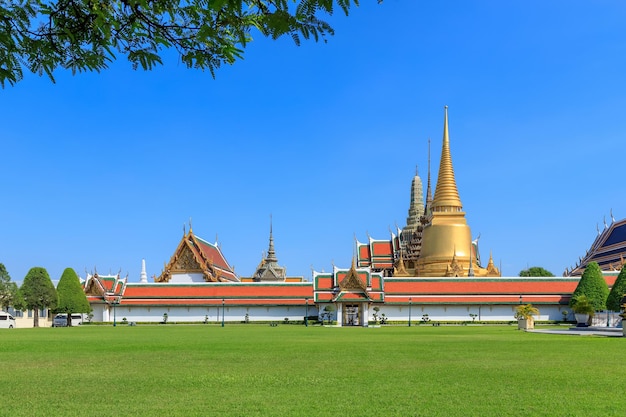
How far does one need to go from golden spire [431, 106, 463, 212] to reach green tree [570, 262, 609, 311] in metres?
21.9

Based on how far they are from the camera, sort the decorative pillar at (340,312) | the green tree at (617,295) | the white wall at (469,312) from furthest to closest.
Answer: the white wall at (469,312)
the decorative pillar at (340,312)
the green tree at (617,295)

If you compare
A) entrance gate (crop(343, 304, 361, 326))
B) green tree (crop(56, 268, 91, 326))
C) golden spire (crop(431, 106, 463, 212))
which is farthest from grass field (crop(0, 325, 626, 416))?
golden spire (crop(431, 106, 463, 212))

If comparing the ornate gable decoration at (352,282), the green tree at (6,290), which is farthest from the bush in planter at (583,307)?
the green tree at (6,290)

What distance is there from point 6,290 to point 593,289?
50.4 m

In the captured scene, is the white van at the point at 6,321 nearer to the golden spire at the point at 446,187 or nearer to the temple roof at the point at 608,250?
the golden spire at the point at 446,187

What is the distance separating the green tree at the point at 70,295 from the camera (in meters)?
50.6

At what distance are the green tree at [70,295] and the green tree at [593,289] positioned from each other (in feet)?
133

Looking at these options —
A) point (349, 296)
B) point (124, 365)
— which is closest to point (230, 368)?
point (124, 365)

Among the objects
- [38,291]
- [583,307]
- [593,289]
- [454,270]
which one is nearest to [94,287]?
[38,291]

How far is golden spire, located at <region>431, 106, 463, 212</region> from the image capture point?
7012cm

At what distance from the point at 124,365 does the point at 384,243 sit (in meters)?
64.7

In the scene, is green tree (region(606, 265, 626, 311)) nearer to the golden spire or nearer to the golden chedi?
the golden chedi

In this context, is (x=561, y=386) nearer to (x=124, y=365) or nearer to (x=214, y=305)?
(x=124, y=365)

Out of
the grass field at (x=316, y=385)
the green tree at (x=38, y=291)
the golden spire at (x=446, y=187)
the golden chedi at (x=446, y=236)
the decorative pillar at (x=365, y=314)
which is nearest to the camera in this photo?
the grass field at (x=316, y=385)
